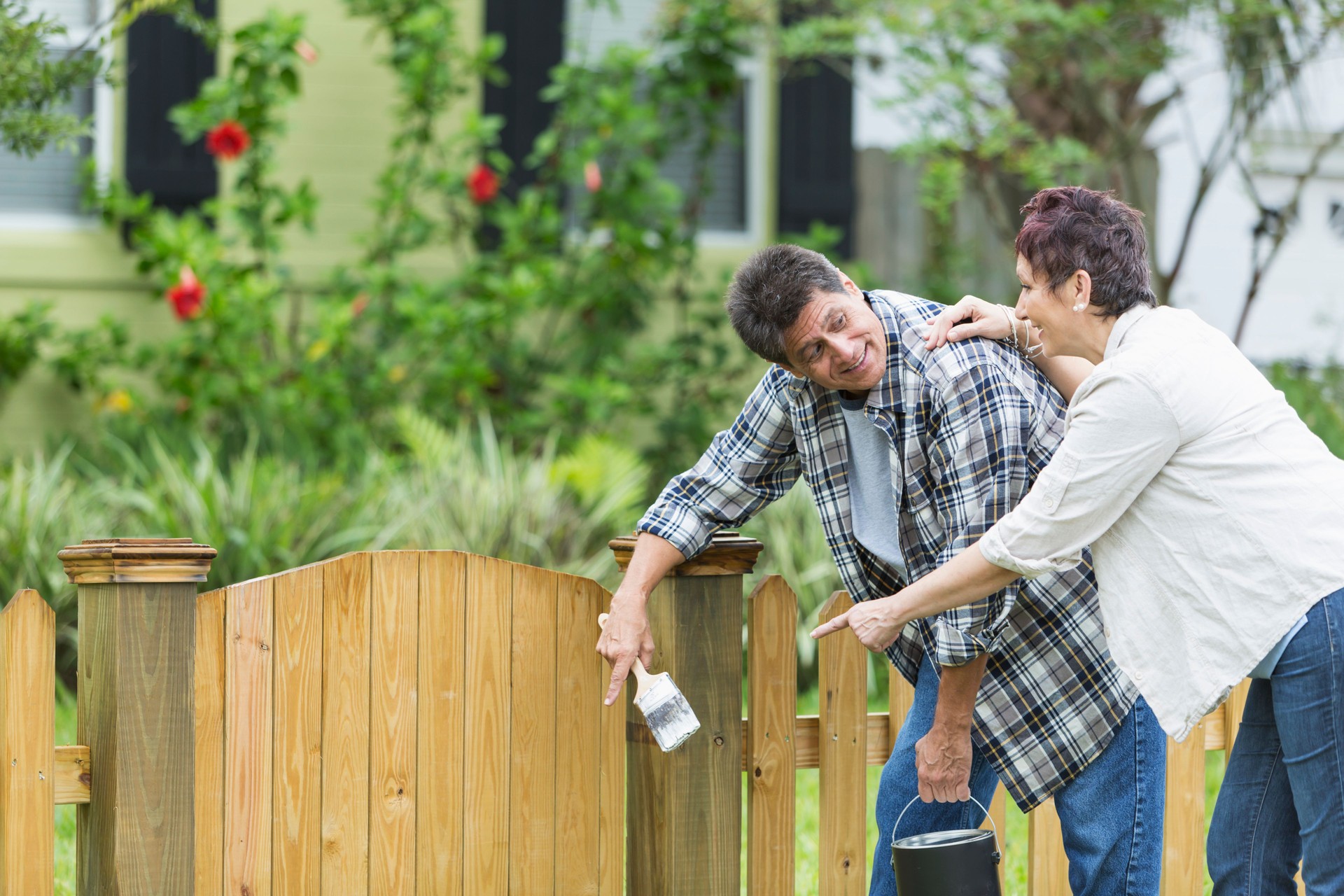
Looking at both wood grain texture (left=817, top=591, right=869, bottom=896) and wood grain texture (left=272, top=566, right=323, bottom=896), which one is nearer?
wood grain texture (left=272, top=566, right=323, bottom=896)

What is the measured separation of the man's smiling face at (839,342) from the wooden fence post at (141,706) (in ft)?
3.75

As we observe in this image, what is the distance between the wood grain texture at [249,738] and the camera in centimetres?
250

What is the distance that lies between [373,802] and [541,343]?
15.1ft

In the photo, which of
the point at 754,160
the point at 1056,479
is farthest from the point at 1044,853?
the point at 754,160

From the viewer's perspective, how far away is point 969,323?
2.50m

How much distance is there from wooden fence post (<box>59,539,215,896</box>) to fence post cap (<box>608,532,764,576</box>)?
0.83 meters

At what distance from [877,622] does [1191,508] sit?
1.82 feet

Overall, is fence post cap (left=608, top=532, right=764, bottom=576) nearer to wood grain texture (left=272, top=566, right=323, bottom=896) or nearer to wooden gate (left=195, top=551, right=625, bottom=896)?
wooden gate (left=195, top=551, right=625, bottom=896)

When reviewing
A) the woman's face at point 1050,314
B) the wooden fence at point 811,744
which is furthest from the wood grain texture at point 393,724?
the woman's face at point 1050,314

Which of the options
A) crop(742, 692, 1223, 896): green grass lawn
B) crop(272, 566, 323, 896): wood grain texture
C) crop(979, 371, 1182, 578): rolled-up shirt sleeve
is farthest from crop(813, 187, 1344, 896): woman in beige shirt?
crop(742, 692, 1223, 896): green grass lawn

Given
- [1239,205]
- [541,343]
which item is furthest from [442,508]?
[1239,205]

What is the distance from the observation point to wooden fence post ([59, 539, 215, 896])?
2.39 m

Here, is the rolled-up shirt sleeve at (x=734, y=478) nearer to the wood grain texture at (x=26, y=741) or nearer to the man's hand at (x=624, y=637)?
the man's hand at (x=624, y=637)

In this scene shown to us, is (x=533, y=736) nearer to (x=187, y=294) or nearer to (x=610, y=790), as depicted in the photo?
(x=610, y=790)
